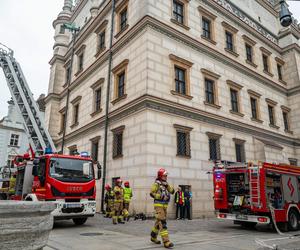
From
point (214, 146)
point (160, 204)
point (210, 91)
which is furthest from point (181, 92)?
point (160, 204)

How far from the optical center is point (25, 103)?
620 inches

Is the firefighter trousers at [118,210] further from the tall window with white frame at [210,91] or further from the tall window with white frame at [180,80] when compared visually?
the tall window with white frame at [210,91]

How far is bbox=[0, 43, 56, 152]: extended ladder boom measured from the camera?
14.6 meters

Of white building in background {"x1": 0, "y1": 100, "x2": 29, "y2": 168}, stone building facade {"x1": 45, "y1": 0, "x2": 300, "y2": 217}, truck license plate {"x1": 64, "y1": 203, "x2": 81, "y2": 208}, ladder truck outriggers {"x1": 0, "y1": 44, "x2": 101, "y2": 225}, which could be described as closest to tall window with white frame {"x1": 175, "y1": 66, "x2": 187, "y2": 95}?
stone building facade {"x1": 45, "y1": 0, "x2": 300, "y2": 217}

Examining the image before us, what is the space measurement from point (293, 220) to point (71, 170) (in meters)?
8.70

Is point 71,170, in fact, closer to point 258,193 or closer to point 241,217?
point 241,217

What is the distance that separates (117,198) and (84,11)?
20689 mm

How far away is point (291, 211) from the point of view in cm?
1028

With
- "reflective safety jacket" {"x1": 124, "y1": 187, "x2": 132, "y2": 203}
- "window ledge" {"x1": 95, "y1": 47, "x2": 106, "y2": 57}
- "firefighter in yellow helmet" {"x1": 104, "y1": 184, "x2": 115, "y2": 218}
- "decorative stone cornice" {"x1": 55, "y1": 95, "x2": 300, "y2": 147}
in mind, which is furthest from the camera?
"window ledge" {"x1": 95, "y1": 47, "x2": 106, "y2": 57}

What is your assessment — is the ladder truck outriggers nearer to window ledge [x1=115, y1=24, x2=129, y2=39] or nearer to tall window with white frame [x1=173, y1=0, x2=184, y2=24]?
window ledge [x1=115, y1=24, x2=129, y2=39]

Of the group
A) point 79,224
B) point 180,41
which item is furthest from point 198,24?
point 79,224

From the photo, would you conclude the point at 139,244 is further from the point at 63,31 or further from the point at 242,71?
the point at 63,31

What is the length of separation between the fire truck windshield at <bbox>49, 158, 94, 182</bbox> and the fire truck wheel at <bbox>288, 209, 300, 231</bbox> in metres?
7.79

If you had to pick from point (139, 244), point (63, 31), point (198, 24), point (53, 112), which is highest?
point (63, 31)
